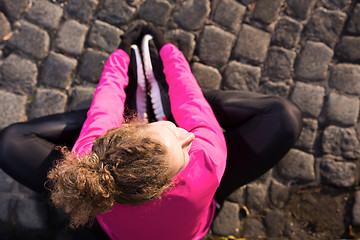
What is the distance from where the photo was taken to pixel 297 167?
2652 mm

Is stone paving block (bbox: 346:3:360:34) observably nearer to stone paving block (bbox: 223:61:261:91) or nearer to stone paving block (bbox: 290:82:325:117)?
stone paving block (bbox: 290:82:325:117)

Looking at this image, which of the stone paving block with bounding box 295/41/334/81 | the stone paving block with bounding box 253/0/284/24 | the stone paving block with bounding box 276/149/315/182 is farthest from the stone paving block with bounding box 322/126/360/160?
the stone paving block with bounding box 253/0/284/24

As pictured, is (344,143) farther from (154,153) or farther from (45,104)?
(45,104)

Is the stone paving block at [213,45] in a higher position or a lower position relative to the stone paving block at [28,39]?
higher

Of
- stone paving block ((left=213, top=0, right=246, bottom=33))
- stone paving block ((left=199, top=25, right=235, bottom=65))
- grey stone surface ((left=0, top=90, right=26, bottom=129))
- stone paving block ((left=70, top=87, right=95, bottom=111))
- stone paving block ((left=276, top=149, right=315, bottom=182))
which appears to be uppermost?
stone paving block ((left=213, top=0, right=246, bottom=33))

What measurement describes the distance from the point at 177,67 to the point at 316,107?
1585 millimetres

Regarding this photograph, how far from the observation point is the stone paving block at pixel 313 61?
8.81 feet

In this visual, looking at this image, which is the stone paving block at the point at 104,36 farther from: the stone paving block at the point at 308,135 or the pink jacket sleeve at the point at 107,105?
the stone paving block at the point at 308,135

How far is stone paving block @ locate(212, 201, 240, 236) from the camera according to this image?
2.61 meters

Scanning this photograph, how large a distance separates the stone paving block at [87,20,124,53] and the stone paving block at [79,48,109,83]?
0.24 ft

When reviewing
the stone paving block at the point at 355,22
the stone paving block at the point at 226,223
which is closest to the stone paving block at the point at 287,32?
the stone paving block at the point at 355,22

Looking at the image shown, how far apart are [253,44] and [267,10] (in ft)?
1.24

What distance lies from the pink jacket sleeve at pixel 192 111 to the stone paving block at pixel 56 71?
103 cm

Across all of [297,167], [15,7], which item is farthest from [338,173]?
[15,7]
